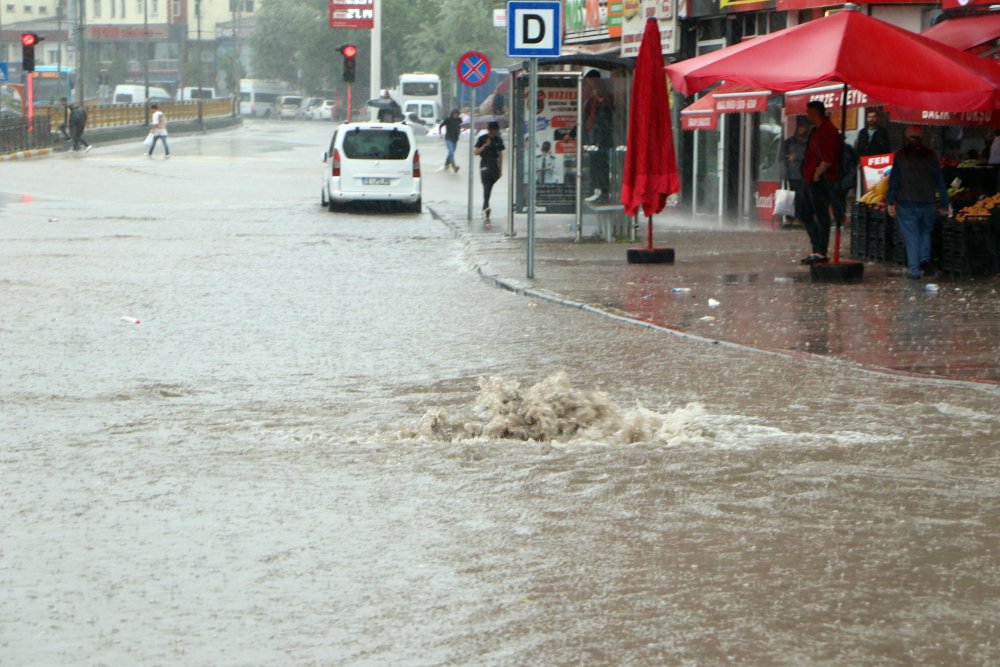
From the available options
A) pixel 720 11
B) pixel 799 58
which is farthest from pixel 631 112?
pixel 720 11

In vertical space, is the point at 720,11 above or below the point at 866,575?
above

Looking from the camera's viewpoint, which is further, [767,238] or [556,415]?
[767,238]

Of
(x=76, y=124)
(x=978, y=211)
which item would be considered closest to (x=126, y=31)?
(x=76, y=124)

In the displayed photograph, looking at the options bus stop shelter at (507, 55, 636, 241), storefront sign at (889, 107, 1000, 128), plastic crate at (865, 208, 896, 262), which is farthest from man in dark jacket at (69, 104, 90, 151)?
plastic crate at (865, 208, 896, 262)

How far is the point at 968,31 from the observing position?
1917cm

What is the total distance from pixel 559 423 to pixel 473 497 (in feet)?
4.31

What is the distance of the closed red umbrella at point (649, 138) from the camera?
58.6 feet

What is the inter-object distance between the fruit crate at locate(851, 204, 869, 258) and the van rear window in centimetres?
1197

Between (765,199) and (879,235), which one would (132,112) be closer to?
(765,199)

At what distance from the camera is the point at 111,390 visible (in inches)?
388

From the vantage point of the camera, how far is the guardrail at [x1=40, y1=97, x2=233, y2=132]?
214 feet

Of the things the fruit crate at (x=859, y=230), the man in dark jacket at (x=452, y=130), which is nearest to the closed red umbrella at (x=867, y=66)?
the fruit crate at (x=859, y=230)

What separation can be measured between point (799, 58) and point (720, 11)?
37.9ft

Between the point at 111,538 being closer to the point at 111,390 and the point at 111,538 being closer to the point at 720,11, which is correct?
the point at 111,390
